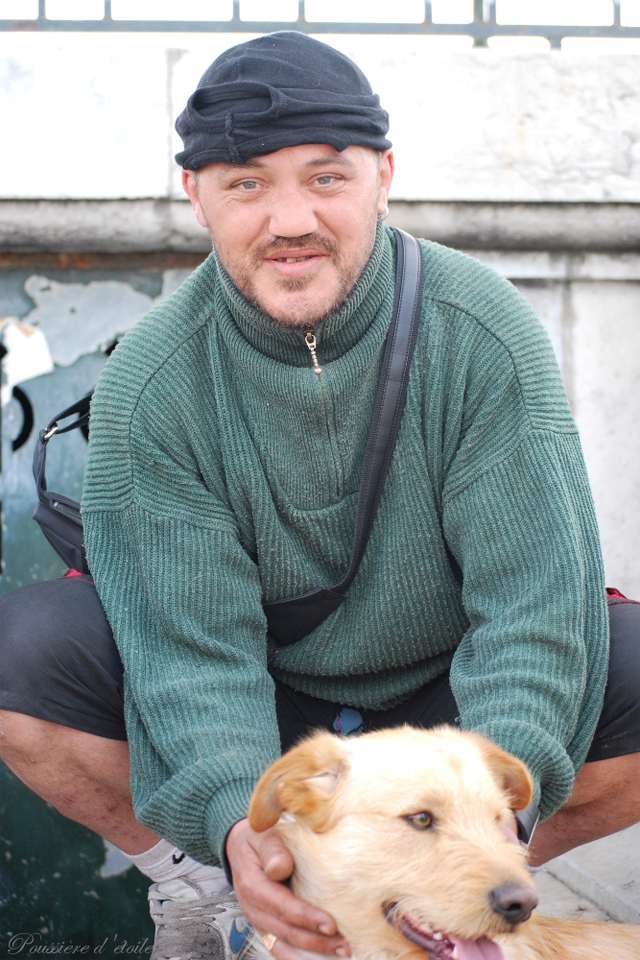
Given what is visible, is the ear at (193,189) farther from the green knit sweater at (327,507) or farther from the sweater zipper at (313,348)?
the sweater zipper at (313,348)

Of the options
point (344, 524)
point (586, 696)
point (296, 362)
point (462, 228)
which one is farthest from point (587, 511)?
point (462, 228)

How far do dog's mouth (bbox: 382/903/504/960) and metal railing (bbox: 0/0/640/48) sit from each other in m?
3.03

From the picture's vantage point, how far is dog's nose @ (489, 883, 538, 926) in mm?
1617

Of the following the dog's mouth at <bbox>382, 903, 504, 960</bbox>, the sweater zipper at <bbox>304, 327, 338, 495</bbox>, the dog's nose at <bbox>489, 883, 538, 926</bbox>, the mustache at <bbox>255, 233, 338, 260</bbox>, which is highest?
the mustache at <bbox>255, 233, 338, 260</bbox>

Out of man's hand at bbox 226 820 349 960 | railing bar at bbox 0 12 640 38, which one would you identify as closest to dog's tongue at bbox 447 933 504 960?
man's hand at bbox 226 820 349 960

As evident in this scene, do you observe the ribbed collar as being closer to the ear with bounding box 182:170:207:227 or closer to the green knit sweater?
the green knit sweater

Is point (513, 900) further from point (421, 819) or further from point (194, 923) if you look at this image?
point (194, 923)

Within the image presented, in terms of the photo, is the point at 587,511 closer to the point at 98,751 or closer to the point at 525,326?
the point at 525,326

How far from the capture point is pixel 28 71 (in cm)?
339

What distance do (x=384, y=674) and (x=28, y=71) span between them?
94.8 inches

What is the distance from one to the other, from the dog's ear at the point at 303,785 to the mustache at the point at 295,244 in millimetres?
1087

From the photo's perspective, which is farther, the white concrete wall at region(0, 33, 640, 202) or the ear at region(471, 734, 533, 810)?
the white concrete wall at region(0, 33, 640, 202)

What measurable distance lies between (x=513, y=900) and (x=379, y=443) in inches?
41.3

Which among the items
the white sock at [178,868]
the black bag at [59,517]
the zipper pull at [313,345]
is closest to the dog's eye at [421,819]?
the white sock at [178,868]
